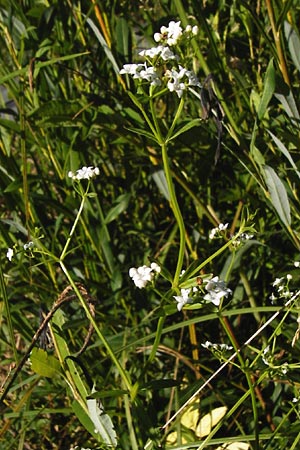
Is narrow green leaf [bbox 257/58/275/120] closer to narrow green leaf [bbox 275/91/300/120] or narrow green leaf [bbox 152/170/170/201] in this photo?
narrow green leaf [bbox 275/91/300/120]

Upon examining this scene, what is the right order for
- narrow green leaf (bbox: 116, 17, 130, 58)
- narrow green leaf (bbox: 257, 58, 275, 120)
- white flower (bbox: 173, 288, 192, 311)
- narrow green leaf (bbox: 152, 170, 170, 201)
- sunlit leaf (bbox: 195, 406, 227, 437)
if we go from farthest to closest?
1. narrow green leaf (bbox: 116, 17, 130, 58)
2. narrow green leaf (bbox: 152, 170, 170, 201)
3. sunlit leaf (bbox: 195, 406, 227, 437)
4. narrow green leaf (bbox: 257, 58, 275, 120)
5. white flower (bbox: 173, 288, 192, 311)

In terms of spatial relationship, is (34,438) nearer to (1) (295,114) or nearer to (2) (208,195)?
(2) (208,195)

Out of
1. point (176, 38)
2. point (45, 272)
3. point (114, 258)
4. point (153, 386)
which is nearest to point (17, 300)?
point (45, 272)

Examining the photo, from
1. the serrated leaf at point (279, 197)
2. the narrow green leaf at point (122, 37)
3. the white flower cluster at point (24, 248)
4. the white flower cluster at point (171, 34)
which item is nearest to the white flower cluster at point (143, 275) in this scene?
the white flower cluster at point (24, 248)

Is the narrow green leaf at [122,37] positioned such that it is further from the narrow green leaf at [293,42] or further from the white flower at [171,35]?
the white flower at [171,35]

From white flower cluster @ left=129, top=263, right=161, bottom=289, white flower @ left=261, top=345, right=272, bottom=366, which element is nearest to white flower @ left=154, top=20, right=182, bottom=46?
white flower cluster @ left=129, top=263, right=161, bottom=289

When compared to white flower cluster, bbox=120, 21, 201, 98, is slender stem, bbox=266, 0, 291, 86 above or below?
below

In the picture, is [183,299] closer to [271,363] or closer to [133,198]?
[271,363]
